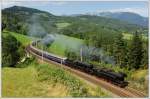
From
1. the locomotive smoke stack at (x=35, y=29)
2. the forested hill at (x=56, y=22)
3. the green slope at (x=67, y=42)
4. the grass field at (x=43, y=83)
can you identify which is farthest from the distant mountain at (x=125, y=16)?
the grass field at (x=43, y=83)

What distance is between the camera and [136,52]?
25.0 ft

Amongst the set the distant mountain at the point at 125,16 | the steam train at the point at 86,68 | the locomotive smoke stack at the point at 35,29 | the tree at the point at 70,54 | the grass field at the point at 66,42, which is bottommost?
the steam train at the point at 86,68

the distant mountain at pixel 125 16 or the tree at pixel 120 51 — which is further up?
the distant mountain at pixel 125 16

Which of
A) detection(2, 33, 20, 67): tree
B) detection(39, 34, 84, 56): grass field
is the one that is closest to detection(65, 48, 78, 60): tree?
detection(39, 34, 84, 56): grass field

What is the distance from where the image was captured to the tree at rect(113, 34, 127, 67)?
770 cm

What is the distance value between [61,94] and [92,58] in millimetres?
875

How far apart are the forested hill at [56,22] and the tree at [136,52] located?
314 millimetres

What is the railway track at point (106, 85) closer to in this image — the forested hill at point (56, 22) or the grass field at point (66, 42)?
the grass field at point (66, 42)

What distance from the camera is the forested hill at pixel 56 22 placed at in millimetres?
7911

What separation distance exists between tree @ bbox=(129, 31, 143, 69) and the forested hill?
0.31 meters

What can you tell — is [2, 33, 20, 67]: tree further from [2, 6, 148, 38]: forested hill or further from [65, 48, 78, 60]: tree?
[65, 48, 78, 60]: tree

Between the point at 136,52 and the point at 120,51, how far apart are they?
0.28 metres

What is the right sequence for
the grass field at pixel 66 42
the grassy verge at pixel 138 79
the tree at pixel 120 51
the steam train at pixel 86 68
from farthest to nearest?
1. the grass field at pixel 66 42
2. the steam train at pixel 86 68
3. the tree at pixel 120 51
4. the grassy verge at pixel 138 79

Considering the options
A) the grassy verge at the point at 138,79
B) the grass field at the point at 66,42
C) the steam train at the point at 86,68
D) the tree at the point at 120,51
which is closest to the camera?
the grassy verge at the point at 138,79
